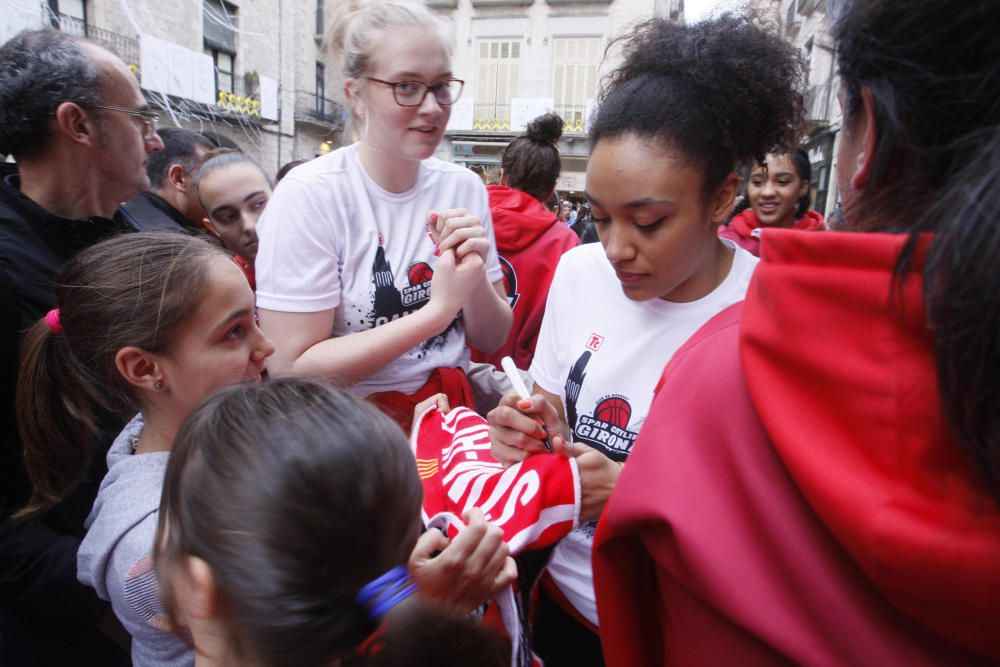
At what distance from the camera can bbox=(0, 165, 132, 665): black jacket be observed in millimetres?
1326

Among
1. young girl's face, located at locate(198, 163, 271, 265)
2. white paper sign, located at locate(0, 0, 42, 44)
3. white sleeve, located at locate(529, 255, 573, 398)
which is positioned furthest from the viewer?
white paper sign, located at locate(0, 0, 42, 44)

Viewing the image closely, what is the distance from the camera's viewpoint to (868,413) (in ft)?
1.72

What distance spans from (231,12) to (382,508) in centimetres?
1840

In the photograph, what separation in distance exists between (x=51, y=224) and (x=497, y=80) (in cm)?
2058

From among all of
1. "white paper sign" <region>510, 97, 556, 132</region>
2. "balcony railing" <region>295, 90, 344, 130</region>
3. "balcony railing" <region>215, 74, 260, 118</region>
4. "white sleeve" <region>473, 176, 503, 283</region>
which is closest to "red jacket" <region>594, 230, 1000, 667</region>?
"white sleeve" <region>473, 176, 503, 283</region>

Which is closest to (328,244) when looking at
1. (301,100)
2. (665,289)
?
(665,289)

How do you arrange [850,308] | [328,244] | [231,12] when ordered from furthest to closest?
[231,12] < [328,244] < [850,308]

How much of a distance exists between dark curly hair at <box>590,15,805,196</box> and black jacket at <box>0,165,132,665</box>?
1493mm

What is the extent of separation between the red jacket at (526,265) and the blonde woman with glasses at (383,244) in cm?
95

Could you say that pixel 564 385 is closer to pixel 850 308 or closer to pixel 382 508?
pixel 382 508

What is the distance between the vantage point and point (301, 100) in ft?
64.4

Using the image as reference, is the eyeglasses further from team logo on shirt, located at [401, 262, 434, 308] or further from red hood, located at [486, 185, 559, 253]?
red hood, located at [486, 185, 559, 253]

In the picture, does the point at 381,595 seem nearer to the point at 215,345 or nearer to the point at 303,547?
the point at 303,547

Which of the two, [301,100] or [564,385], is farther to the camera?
[301,100]
